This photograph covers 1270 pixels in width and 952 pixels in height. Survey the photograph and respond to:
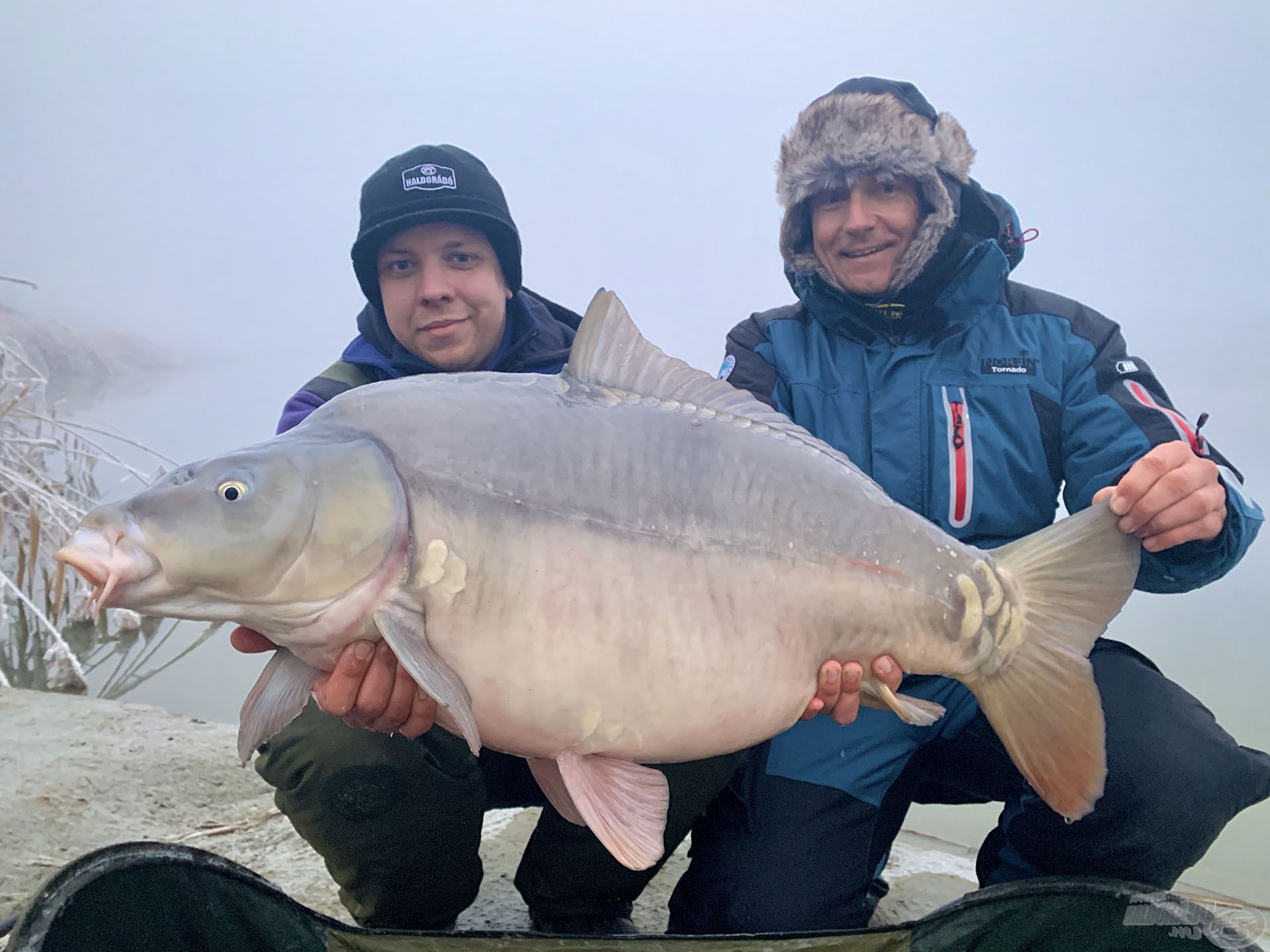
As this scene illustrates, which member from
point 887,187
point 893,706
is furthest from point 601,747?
point 887,187

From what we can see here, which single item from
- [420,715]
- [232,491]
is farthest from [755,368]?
[232,491]

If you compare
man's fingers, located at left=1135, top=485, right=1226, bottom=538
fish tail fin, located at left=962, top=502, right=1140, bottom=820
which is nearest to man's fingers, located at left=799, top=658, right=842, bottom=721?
fish tail fin, located at left=962, top=502, right=1140, bottom=820

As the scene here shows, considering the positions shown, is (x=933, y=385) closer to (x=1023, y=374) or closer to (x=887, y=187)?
(x=1023, y=374)

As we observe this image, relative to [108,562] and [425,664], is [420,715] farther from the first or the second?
[108,562]

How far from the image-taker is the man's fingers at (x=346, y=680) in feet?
3.08

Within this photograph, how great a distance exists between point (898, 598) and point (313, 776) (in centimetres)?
88

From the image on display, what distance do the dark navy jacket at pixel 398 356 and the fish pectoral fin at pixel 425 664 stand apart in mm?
711

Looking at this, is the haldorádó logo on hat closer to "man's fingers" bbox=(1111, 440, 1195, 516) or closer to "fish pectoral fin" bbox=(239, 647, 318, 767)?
"fish pectoral fin" bbox=(239, 647, 318, 767)

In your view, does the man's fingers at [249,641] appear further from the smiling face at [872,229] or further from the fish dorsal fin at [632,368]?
the smiling face at [872,229]

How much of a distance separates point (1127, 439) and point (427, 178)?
131 cm

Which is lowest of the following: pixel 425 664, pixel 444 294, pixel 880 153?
pixel 425 664

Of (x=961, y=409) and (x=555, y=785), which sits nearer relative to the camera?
(x=555, y=785)

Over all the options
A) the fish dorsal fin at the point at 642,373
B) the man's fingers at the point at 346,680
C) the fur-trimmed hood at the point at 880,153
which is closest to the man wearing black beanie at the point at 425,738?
the man's fingers at the point at 346,680

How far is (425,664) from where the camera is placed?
2.85ft
